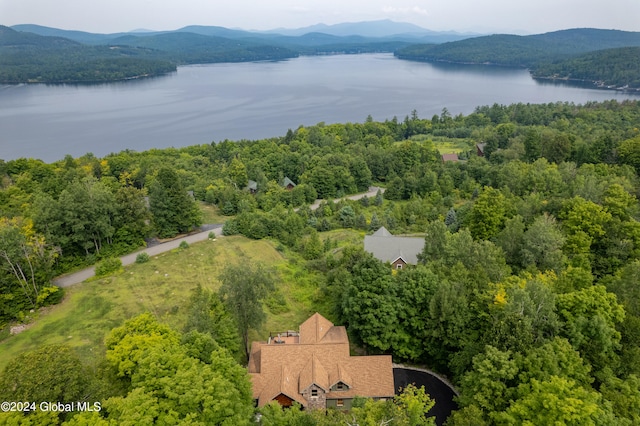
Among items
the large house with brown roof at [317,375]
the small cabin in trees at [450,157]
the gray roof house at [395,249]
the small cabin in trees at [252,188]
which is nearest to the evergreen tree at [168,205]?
the gray roof house at [395,249]

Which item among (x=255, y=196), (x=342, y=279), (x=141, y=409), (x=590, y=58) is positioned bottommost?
(x=255, y=196)

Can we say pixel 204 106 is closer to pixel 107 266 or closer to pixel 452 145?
pixel 452 145

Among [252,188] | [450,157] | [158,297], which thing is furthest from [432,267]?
[450,157]

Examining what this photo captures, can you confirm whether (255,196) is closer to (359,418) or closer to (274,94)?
(359,418)

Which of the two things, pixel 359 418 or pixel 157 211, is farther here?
pixel 157 211

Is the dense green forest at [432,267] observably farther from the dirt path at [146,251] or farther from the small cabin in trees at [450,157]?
the small cabin in trees at [450,157]

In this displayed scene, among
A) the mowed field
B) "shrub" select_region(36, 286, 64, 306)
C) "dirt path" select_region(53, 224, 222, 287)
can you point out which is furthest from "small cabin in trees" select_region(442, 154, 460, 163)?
"shrub" select_region(36, 286, 64, 306)

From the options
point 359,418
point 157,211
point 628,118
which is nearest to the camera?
point 359,418

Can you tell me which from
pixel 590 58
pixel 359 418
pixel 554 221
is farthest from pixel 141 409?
pixel 590 58
